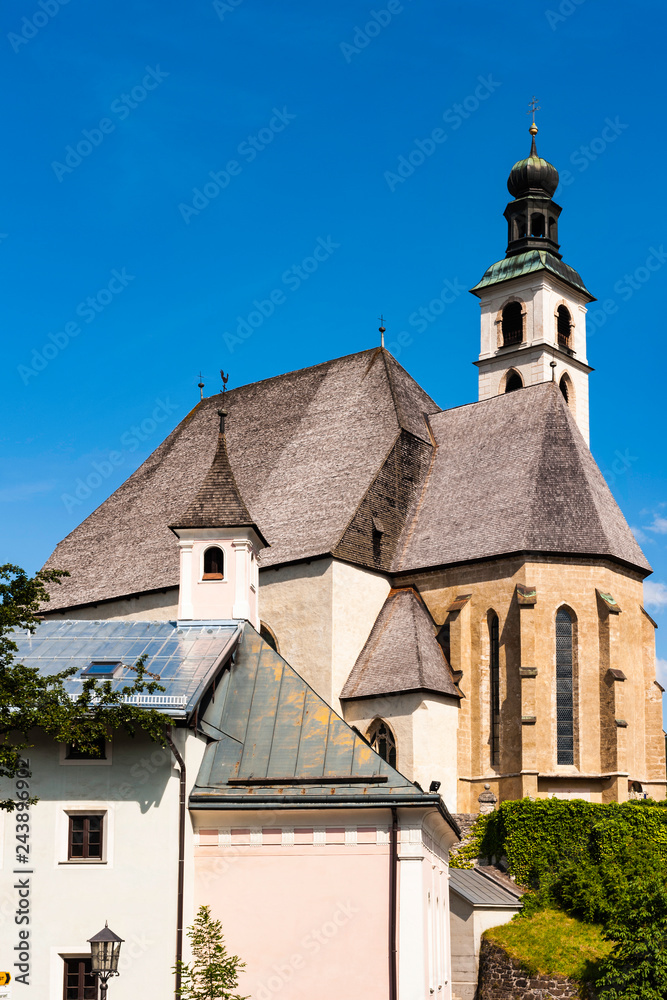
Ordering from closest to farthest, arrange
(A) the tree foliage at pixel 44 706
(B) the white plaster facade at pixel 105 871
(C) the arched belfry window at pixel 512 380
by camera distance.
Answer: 1. (A) the tree foliage at pixel 44 706
2. (B) the white plaster facade at pixel 105 871
3. (C) the arched belfry window at pixel 512 380

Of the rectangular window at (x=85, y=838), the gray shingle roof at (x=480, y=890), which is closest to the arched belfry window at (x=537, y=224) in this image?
the gray shingle roof at (x=480, y=890)

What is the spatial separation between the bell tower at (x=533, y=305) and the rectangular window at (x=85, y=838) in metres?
50.7

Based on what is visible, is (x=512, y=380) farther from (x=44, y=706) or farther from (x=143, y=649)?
(x=44, y=706)

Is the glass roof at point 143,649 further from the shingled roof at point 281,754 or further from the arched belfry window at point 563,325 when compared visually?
the arched belfry window at point 563,325

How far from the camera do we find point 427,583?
47875mm

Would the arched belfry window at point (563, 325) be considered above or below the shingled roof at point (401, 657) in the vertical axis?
above

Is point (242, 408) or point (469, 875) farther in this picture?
point (242, 408)

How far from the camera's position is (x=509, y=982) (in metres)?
33.5

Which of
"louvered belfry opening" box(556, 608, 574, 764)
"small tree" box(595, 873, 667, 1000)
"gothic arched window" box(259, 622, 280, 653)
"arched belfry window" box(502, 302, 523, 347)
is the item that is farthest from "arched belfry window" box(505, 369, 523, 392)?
"small tree" box(595, 873, 667, 1000)

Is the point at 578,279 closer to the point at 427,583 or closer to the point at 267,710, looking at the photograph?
the point at 427,583

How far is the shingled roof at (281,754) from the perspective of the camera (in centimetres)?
2586

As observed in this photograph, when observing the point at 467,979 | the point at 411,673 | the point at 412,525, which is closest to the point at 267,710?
the point at 467,979

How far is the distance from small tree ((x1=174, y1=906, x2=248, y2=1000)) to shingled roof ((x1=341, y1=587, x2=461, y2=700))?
740 inches

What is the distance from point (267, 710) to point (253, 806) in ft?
10.5
